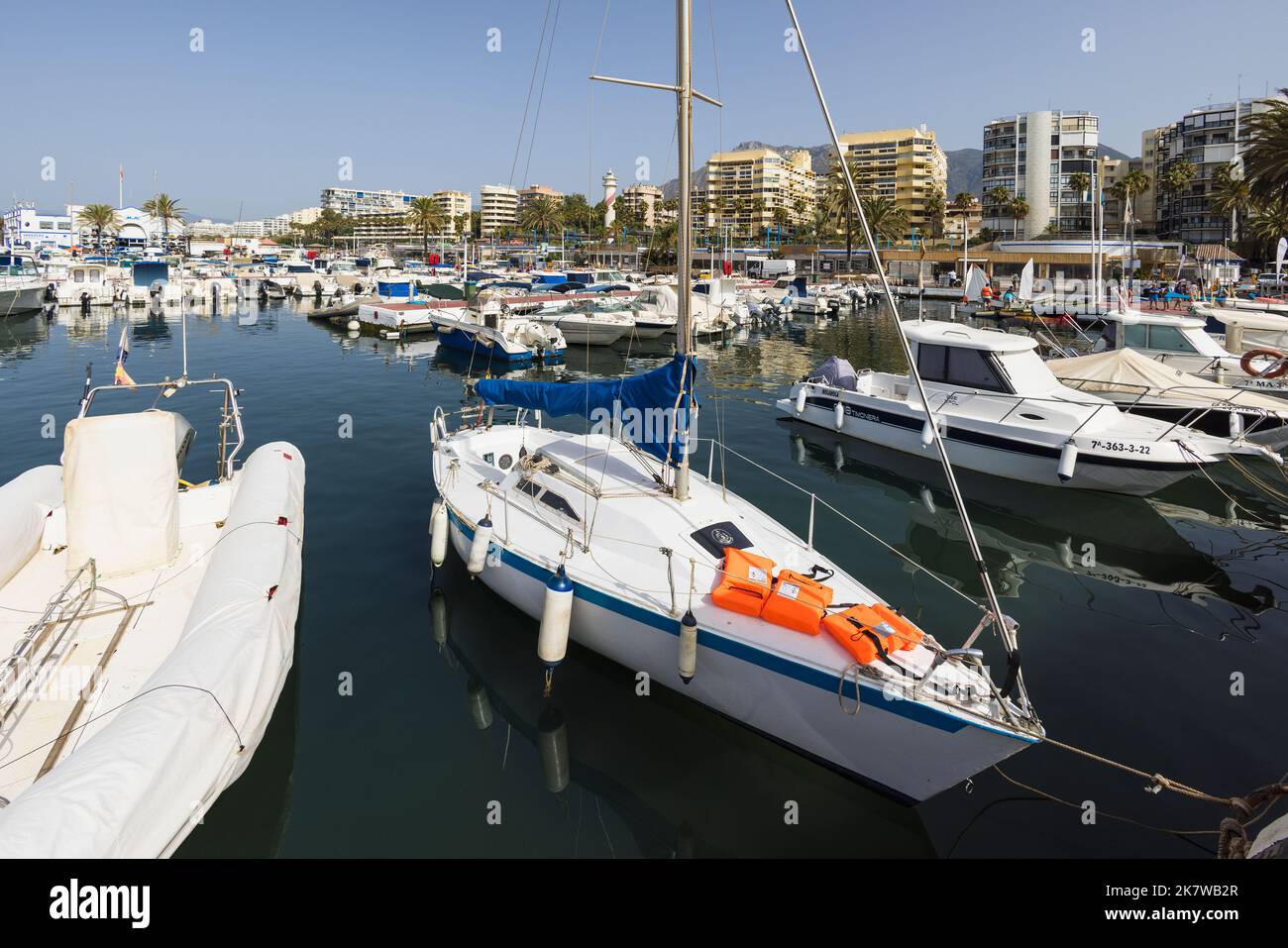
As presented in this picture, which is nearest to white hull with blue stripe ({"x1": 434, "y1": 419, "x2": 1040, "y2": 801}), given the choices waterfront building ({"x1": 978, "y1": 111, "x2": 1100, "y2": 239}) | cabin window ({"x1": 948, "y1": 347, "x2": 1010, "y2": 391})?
cabin window ({"x1": 948, "y1": 347, "x2": 1010, "y2": 391})

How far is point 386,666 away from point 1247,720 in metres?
11.1

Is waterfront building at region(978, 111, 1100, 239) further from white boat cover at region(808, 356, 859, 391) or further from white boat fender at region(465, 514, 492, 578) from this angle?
white boat fender at region(465, 514, 492, 578)

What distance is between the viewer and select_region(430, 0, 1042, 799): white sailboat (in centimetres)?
660

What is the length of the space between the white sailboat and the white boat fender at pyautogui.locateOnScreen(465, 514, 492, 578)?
0.09 ft

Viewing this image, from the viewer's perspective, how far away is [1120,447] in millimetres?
14820

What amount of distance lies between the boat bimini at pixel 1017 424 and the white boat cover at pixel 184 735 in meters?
12.0

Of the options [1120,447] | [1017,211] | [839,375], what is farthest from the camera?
[1017,211]

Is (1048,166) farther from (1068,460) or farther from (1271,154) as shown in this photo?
(1068,460)

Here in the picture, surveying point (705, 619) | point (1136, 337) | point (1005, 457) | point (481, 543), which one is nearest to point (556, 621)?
point (705, 619)

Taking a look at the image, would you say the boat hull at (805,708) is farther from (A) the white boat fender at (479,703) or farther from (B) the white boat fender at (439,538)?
(B) the white boat fender at (439,538)

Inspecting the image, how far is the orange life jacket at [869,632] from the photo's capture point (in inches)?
269

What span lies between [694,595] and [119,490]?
26.1 ft

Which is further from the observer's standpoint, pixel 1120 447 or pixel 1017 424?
pixel 1017 424
